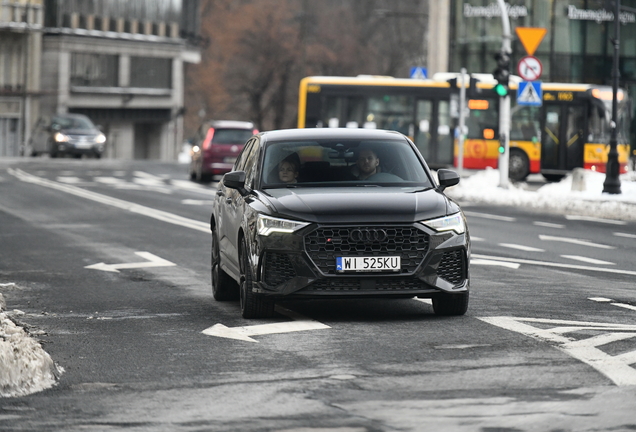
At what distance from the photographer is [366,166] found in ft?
37.1

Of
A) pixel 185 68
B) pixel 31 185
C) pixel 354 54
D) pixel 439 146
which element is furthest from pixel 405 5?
pixel 31 185

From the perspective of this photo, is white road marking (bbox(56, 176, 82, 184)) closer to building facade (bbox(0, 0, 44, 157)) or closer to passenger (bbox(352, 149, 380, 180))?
passenger (bbox(352, 149, 380, 180))

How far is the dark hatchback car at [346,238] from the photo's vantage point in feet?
33.2

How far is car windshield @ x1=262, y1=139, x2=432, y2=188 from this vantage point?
11.2 metres

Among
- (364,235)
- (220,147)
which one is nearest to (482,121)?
(220,147)

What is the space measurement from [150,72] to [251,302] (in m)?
73.9

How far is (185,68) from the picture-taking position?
92.2 m

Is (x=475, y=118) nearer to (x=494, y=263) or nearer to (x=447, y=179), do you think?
(x=494, y=263)

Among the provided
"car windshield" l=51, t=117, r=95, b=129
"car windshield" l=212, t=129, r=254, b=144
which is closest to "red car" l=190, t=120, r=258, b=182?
"car windshield" l=212, t=129, r=254, b=144

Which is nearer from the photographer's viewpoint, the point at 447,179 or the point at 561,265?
the point at 447,179

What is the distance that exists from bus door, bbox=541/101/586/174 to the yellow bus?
3 centimetres

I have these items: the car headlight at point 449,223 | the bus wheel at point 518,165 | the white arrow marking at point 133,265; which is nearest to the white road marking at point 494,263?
the white arrow marking at point 133,265

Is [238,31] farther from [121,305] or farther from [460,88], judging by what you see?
[121,305]

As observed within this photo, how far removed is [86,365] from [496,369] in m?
2.40
